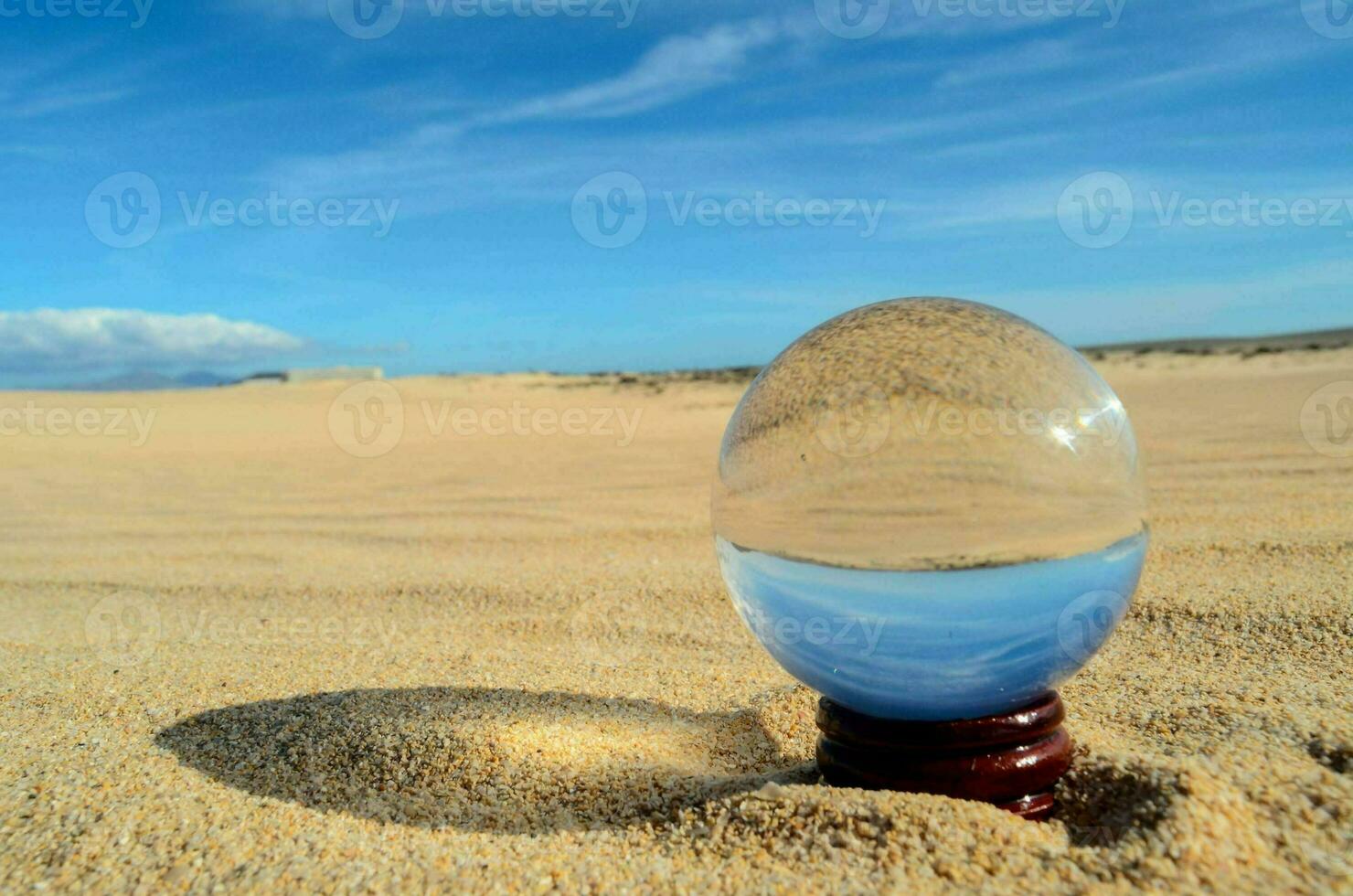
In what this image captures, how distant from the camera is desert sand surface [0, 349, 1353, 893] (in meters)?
2.01

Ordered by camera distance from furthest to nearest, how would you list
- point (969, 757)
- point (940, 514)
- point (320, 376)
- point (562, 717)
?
1. point (320, 376)
2. point (562, 717)
3. point (969, 757)
4. point (940, 514)

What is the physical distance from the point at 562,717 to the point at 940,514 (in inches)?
59.9

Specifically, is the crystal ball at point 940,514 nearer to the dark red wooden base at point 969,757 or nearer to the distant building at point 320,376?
the dark red wooden base at point 969,757

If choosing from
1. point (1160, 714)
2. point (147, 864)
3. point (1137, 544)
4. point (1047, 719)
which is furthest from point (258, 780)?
point (1160, 714)

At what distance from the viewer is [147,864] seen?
2.10 meters

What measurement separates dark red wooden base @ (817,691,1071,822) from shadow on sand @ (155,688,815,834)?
256 mm

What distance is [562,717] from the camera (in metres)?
3.11

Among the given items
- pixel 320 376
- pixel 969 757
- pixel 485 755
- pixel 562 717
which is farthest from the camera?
pixel 320 376

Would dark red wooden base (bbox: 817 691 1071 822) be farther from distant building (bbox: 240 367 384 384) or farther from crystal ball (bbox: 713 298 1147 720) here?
distant building (bbox: 240 367 384 384)

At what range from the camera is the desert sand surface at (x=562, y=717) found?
79.2 inches

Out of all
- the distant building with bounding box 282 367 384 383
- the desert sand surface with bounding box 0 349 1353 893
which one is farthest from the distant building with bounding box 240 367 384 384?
the desert sand surface with bounding box 0 349 1353 893

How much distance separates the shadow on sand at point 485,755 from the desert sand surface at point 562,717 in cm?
1

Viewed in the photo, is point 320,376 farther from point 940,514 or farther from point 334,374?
point 940,514

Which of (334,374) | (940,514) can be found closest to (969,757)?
(940,514)
